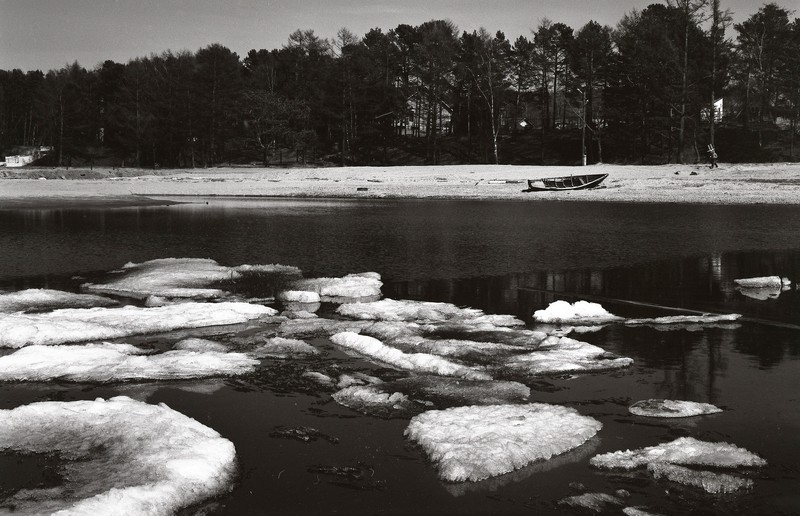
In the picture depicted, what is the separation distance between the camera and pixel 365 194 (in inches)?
1965

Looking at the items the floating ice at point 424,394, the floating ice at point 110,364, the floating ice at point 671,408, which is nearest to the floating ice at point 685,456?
the floating ice at point 671,408

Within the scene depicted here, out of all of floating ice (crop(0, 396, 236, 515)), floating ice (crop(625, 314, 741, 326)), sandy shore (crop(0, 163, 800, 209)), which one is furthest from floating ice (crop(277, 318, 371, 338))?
sandy shore (crop(0, 163, 800, 209))

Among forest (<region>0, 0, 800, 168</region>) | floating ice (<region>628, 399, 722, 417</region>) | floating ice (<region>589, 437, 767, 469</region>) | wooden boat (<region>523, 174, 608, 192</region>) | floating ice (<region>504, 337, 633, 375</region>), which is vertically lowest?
floating ice (<region>589, 437, 767, 469</region>)

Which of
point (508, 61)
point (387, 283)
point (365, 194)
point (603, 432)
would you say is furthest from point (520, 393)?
point (508, 61)

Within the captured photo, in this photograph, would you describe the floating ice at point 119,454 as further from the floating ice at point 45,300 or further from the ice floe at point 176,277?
the ice floe at point 176,277

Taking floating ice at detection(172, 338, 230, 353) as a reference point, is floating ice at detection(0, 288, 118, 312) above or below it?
above

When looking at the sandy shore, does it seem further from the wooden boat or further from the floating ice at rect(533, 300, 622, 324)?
the floating ice at rect(533, 300, 622, 324)

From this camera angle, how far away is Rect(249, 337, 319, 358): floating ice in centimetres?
1041

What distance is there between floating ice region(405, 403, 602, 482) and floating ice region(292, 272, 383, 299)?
7.25 meters

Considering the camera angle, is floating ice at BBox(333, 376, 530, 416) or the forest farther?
the forest

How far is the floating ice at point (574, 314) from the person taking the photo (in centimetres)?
1246

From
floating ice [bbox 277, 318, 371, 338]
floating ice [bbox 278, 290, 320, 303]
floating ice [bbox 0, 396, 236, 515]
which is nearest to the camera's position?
floating ice [bbox 0, 396, 236, 515]

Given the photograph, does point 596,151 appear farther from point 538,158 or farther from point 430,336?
point 430,336

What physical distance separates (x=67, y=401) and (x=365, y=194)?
41.9 meters
